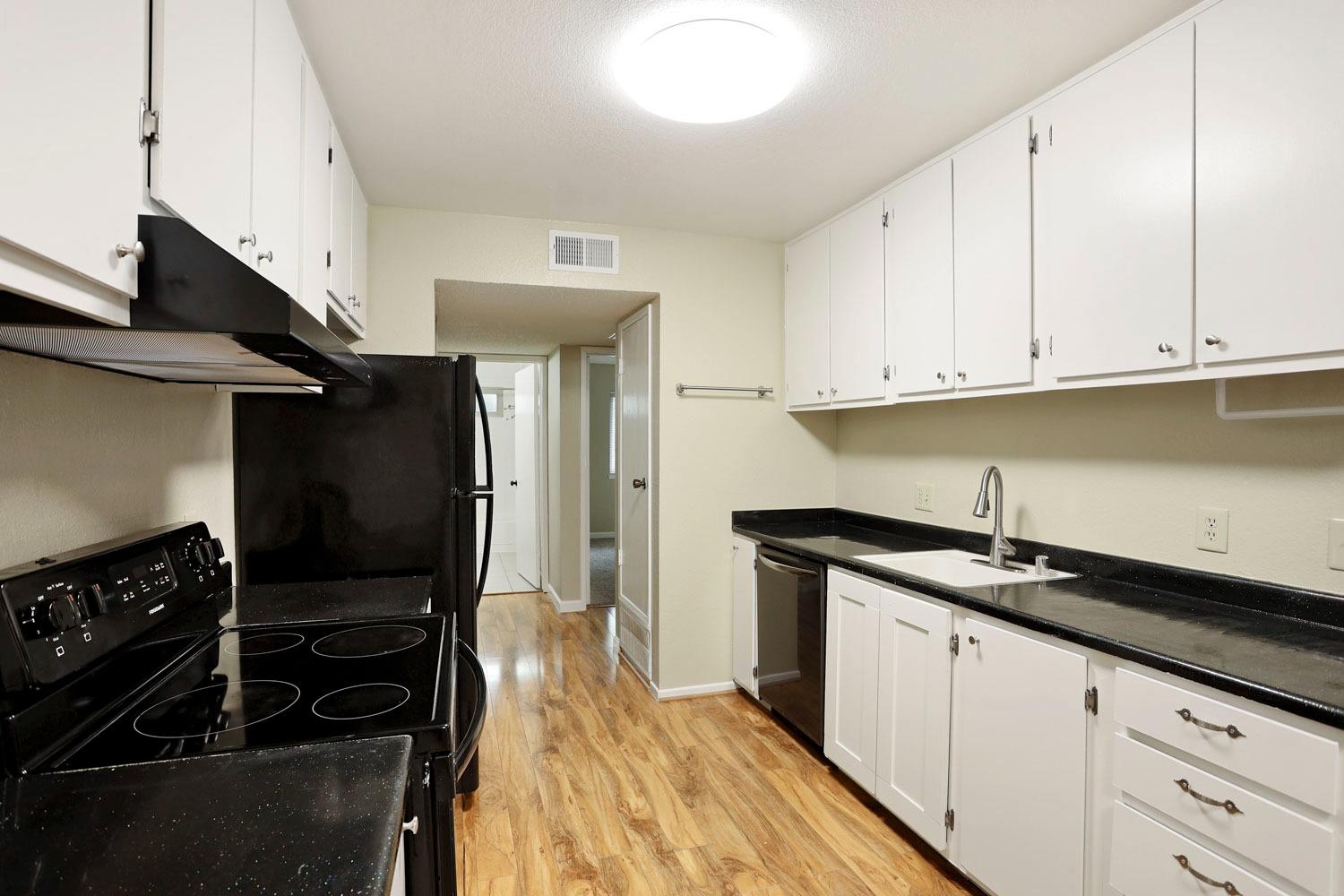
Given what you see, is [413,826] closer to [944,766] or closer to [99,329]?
[99,329]

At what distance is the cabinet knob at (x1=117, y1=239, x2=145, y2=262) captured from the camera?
2.44 ft

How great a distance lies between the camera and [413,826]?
1.04 metres

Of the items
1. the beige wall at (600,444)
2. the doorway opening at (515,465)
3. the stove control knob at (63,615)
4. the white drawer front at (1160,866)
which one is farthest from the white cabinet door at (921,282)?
the beige wall at (600,444)

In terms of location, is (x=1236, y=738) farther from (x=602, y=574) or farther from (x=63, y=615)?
(x=602, y=574)

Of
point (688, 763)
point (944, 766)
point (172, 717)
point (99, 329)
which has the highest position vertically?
point (99, 329)

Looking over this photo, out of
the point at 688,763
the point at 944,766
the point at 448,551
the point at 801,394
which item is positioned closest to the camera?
the point at 944,766

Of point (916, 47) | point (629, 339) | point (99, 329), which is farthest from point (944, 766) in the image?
point (629, 339)

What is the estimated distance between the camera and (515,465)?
6.38 meters

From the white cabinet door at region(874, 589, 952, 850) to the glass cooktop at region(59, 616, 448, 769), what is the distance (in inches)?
56.0

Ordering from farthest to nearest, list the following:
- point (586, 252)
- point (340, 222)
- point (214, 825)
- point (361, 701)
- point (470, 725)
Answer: point (586, 252) → point (340, 222) → point (470, 725) → point (361, 701) → point (214, 825)

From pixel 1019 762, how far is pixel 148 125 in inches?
84.9

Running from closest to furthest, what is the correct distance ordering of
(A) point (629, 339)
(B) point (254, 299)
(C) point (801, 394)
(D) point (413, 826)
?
1. (B) point (254, 299)
2. (D) point (413, 826)
3. (C) point (801, 394)
4. (A) point (629, 339)

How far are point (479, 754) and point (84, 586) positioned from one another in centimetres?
205

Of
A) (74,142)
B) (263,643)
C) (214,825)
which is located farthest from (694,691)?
(74,142)
